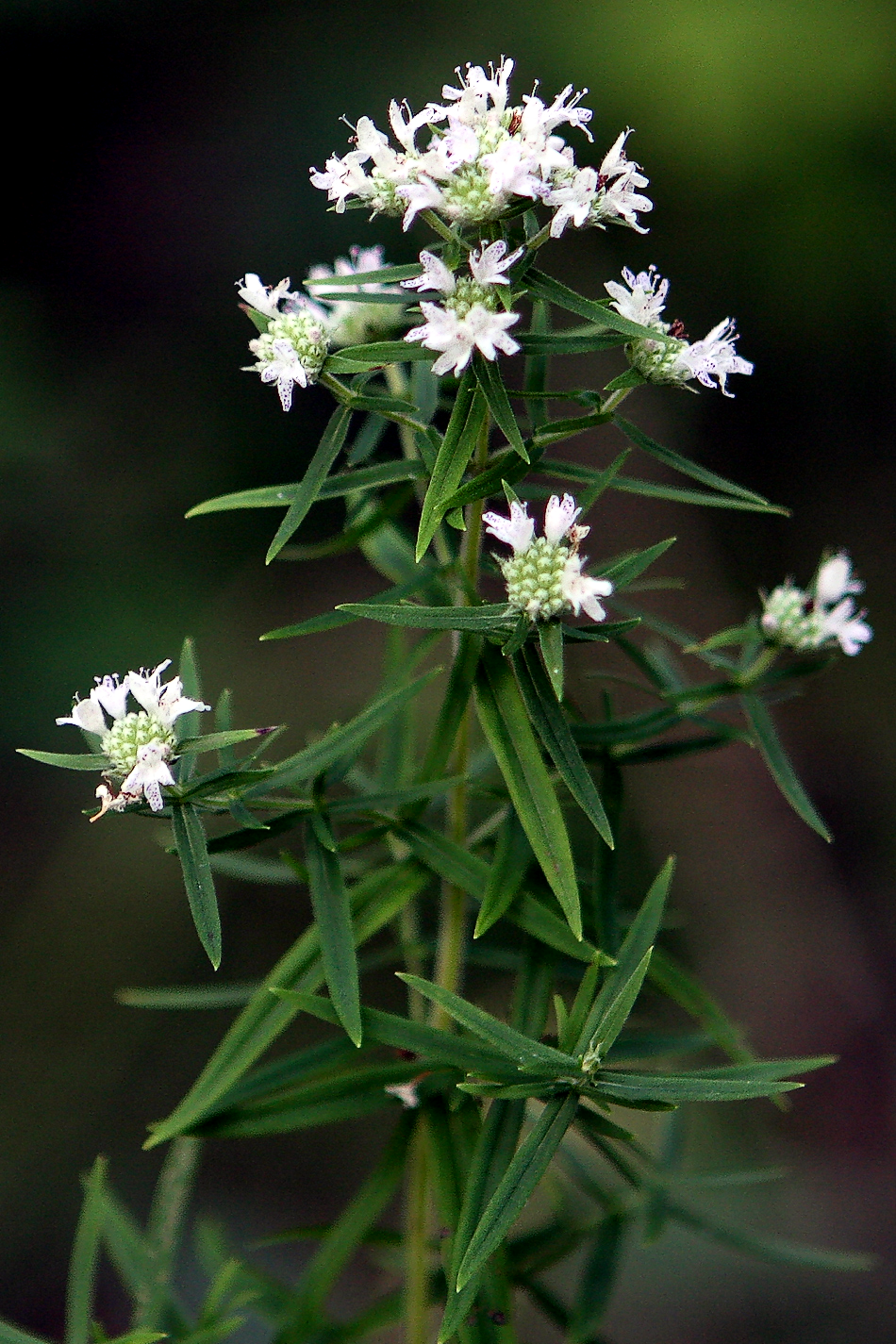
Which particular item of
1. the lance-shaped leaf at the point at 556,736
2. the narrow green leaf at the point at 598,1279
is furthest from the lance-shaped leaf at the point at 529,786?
the narrow green leaf at the point at 598,1279

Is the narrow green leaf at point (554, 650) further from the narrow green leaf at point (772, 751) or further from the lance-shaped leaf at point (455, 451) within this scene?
the narrow green leaf at point (772, 751)

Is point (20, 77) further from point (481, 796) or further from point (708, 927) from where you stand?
point (708, 927)

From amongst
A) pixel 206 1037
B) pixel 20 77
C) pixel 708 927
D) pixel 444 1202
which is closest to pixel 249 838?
pixel 444 1202

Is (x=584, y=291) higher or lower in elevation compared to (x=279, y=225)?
lower

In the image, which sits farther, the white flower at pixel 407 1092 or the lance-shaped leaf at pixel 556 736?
the white flower at pixel 407 1092

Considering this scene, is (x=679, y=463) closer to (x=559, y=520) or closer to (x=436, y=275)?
(x=559, y=520)

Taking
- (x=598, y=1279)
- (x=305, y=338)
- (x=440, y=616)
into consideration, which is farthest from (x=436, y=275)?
(x=598, y=1279)

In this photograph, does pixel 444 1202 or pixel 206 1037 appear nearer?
pixel 444 1202
